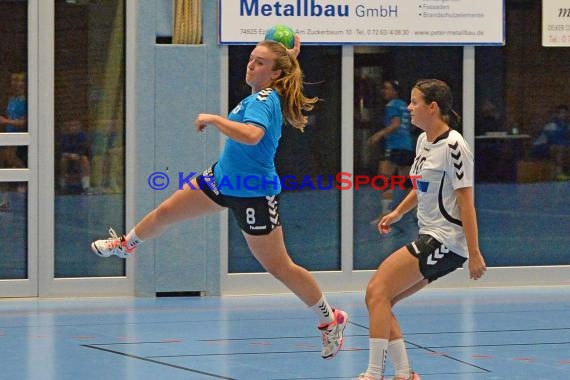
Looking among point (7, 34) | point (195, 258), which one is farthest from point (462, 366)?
point (7, 34)

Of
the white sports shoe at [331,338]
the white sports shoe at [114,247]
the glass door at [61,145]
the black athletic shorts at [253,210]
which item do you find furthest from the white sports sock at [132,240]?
the glass door at [61,145]

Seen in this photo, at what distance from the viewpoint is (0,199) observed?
11812mm

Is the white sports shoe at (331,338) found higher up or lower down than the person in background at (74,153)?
lower down

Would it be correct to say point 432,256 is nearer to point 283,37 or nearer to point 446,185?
point 446,185

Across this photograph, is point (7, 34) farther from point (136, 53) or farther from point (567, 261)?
point (567, 261)

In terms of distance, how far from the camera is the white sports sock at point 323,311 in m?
8.26

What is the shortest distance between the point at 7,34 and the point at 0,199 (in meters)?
1.56

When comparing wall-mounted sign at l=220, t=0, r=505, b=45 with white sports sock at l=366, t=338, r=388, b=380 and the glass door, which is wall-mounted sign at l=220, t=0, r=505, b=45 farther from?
white sports sock at l=366, t=338, r=388, b=380

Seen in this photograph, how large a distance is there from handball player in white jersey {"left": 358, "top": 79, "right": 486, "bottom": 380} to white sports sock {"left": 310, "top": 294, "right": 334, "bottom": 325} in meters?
1.03

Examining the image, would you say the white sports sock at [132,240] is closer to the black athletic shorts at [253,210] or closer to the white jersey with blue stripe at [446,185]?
the black athletic shorts at [253,210]

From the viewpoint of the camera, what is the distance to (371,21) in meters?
12.3

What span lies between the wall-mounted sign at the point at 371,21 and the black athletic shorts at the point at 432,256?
5285mm

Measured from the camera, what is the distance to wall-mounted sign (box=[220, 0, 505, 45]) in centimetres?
1204

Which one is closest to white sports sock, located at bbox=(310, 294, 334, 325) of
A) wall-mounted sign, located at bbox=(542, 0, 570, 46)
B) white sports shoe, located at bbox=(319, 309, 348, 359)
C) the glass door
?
white sports shoe, located at bbox=(319, 309, 348, 359)
